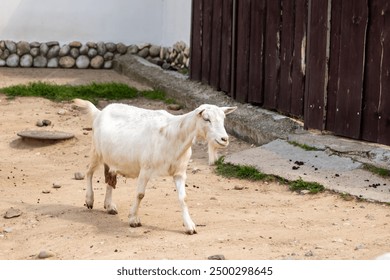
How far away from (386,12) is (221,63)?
453cm

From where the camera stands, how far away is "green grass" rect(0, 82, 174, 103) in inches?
556

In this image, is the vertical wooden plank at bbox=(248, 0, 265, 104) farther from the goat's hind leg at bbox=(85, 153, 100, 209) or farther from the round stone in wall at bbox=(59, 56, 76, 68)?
the round stone in wall at bbox=(59, 56, 76, 68)

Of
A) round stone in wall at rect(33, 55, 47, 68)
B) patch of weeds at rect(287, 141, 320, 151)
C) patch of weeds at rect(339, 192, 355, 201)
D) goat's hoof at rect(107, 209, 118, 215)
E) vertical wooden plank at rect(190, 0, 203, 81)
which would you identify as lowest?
round stone in wall at rect(33, 55, 47, 68)

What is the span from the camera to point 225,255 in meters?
6.61

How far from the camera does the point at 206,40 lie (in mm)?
14164

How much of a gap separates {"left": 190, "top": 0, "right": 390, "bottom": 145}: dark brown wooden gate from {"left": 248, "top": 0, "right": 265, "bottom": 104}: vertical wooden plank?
0.04 feet

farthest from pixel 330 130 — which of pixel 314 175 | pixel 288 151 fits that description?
pixel 314 175

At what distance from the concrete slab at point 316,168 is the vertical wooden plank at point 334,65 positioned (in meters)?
0.58

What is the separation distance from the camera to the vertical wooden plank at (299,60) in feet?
35.9

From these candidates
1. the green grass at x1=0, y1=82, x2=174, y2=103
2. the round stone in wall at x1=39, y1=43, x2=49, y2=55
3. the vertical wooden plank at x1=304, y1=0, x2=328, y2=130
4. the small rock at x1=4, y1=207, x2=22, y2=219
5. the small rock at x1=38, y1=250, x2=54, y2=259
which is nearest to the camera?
the small rock at x1=38, y1=250, x2=54, y2=259

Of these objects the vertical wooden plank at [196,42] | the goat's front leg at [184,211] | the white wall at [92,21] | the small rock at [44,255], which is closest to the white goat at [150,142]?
the goat's front leg at [184,211]

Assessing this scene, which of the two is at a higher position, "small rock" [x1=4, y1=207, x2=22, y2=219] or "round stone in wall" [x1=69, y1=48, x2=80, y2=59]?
"round stone in wall" [x1=69, y1=48, x2=80, y2=59]

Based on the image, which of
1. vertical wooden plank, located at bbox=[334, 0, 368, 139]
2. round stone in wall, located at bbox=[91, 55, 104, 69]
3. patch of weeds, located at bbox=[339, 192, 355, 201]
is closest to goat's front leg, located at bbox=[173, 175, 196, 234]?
patch of weeds, located at bbox=[339, 192, 355, 201]

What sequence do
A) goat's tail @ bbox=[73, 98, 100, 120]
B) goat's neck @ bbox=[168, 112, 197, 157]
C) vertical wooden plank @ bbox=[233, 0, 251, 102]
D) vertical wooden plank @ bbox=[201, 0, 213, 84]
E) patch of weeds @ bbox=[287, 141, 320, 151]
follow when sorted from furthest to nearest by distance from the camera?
1. vertical wooden plank @ bbox=[201, 0, 213, 84]
2. vertical wooden plank @ bbox=[233, 0, 251, 102]
3. patch of weeds @ bbox=[287, 141, 320, 151]
4. goat's tail @ bbox=[73, 98, 100, 120]
5. goat's neck @ bbox=[168, 112, 197, 157]
